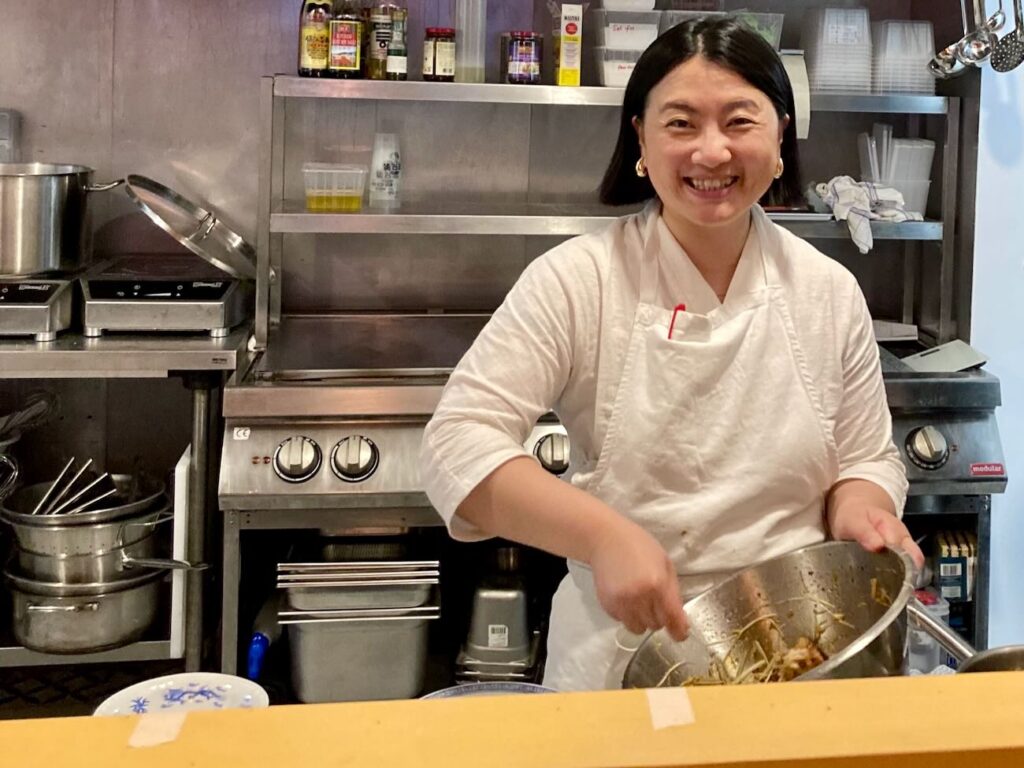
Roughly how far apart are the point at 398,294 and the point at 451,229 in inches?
19.5

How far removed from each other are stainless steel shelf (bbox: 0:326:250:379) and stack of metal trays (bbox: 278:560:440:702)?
40 centimetres

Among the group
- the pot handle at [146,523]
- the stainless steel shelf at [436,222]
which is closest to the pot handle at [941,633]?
the stainless steel shelf at [436,222]

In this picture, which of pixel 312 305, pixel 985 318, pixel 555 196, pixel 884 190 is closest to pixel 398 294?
pixel 312 305

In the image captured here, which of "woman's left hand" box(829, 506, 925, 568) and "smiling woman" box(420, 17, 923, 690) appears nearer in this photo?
"woman's left hand" box(829, 506, 925, 568)

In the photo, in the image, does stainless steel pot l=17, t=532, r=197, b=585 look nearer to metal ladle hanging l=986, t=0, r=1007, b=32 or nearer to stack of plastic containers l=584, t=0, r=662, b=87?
stack of plastic containers l=584, t=0, r=662, b=87

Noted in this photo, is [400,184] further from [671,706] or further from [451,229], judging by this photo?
[671,706]

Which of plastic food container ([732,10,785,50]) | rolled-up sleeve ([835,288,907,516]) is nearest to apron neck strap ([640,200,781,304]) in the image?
rolled-up sleeve ([835,288,907,516])

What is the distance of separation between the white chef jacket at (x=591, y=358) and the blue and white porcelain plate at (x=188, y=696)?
32 cm

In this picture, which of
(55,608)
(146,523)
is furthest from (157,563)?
(55,608)

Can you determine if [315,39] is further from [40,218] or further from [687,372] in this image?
[687,372]

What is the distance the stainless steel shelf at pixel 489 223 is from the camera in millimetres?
2416

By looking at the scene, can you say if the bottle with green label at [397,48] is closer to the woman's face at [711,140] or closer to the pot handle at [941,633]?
the woman's face at [711,140]

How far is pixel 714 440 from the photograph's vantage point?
141 centimetres

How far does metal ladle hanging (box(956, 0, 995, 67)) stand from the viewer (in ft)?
8.19
